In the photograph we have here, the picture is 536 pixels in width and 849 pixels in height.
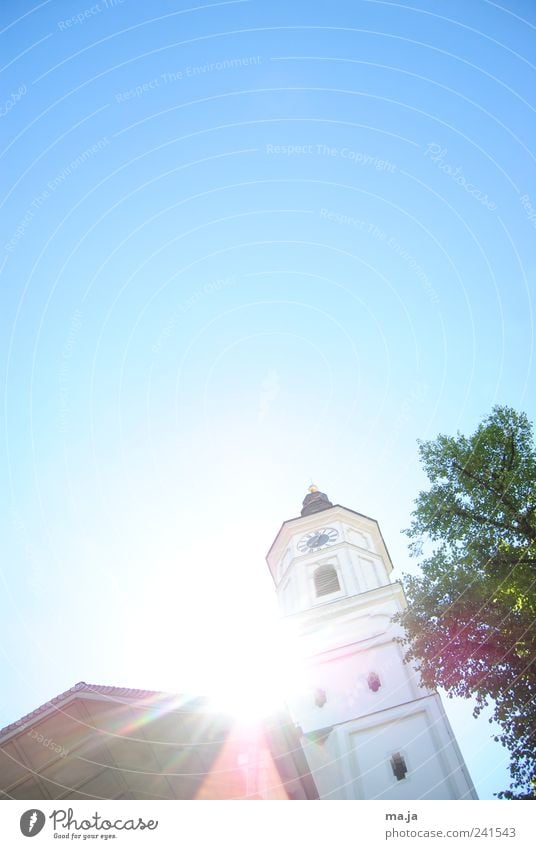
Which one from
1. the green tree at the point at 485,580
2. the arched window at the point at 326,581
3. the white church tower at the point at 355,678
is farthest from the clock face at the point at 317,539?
the green tree at the point at 485,580

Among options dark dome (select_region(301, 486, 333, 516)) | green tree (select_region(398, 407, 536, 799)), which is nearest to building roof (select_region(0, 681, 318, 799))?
green tree (select_region(398, 407, 536, 799))

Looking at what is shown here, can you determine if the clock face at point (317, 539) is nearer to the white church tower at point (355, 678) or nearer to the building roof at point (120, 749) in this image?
the white church tower at point (355, 678)

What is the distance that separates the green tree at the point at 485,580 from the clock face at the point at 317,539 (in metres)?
15.2

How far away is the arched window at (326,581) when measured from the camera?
2991 cm

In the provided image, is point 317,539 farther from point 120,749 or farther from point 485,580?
point 120,749

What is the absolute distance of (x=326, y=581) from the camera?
30344 millimetres

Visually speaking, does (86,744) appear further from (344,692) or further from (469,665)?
(344,692)

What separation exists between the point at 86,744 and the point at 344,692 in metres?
18.2

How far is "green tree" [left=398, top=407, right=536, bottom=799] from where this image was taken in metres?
14.4

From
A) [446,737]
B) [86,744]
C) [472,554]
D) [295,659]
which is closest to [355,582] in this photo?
[295,659]

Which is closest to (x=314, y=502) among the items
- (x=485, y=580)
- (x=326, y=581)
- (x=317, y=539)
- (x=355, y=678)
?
(x=317, y=539)

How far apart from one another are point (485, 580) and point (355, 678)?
13712 mm
